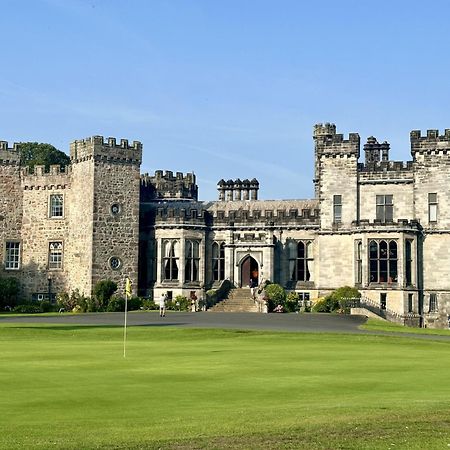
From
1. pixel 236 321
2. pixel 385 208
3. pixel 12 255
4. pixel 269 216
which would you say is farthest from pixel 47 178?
pixel 385 208

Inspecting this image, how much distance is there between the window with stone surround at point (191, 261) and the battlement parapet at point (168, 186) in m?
8.65

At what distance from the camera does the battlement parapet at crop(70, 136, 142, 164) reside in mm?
65625

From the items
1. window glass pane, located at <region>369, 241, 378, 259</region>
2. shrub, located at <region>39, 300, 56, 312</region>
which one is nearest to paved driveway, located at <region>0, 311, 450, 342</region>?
window glass pane, located at <region>369, 241, 378, 259</region>

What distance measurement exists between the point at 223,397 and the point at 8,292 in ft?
164

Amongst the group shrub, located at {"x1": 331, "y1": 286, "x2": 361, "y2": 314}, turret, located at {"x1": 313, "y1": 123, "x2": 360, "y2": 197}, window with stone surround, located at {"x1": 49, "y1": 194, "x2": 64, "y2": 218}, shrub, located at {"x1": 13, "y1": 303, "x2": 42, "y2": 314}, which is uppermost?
turret, located at {"x1": 313, "y1": 123, "x2": 360, "y2": 197}

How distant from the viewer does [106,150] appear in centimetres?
6606

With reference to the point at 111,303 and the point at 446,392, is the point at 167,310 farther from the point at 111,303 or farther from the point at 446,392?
the point at 446,392

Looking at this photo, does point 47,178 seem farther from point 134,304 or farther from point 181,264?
point 134,304

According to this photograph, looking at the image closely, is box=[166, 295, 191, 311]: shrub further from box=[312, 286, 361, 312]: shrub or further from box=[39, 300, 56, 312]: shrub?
box=[312, 286, 361, 312]: shrub

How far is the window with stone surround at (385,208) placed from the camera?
213 ft

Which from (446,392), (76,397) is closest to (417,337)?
(446,392)

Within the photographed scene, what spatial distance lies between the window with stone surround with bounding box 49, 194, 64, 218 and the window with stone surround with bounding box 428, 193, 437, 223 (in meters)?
26.2

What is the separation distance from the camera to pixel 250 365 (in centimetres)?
2525

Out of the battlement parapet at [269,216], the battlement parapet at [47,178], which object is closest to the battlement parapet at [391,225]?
the battlement parapet at [269,216]
